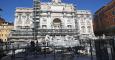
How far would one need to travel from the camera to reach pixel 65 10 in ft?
200

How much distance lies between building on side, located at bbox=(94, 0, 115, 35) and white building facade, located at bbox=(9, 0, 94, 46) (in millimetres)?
3537

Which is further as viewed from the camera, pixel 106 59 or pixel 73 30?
pixel 73 30

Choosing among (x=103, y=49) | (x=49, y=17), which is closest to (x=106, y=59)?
(x=103, y=49)

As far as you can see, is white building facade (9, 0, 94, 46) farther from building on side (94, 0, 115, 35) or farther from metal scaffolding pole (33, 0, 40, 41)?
building on side (94, 0, 115, 35)

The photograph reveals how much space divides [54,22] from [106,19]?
1887 centimetres

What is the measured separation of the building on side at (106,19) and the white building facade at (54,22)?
354 centimetres

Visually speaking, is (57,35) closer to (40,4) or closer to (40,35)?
(40,35)

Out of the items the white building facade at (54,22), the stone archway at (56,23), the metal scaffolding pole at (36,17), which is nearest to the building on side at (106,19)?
Result: the white building facade at (54,22)

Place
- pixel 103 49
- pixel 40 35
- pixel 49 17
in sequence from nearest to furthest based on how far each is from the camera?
pixel 103 49 → pixel 40 35 → pixel 49 17

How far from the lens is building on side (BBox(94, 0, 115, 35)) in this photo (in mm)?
50378

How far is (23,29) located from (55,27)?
11.9 m

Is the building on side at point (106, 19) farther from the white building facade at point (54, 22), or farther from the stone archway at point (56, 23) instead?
the stone archway at point (56, 23)

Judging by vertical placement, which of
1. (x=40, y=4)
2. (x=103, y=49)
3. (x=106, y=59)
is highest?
(x=40, y=4)

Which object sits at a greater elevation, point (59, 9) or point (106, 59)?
point (59, 9)
